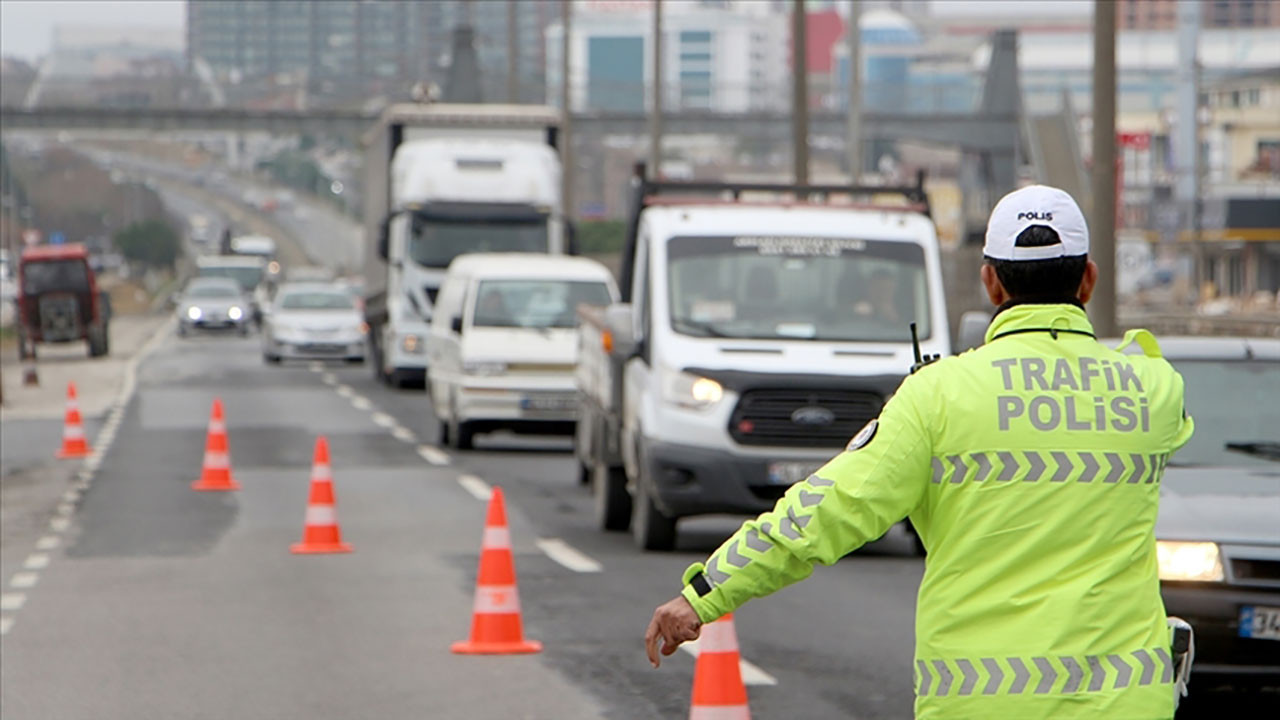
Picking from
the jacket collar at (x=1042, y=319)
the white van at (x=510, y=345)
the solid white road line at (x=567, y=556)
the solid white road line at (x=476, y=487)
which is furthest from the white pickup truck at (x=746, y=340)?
the jacket collar at (x=1042, y=319)

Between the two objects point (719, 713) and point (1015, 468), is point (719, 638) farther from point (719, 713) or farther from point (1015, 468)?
point (1015, 468)

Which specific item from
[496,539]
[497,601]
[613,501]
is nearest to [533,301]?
[613,501]

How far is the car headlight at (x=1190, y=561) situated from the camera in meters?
8.51

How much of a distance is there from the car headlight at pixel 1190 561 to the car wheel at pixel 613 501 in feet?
26.2

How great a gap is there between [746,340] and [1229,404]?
539 cm

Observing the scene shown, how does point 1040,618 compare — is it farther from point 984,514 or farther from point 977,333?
point 977,333

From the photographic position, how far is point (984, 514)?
164 inches

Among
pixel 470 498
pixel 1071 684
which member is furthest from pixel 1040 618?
pixel 470 498

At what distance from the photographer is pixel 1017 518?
414cm

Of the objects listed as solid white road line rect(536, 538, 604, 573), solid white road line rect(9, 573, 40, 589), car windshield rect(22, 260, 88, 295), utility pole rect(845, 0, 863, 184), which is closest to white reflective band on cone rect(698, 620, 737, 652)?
solid white road line rect(536, 538, 604, 573)

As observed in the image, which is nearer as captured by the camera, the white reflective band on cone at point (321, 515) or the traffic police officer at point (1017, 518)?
the traffic police officer at point (1017, 518)

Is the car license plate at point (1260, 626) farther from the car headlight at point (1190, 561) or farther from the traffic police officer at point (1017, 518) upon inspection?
the traffic police officer at point (1017, 518)

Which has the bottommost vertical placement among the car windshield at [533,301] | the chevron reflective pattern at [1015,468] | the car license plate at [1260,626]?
the car windshield at [533,301]

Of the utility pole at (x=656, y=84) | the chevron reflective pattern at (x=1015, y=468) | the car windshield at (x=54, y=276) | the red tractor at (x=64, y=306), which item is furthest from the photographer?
the car windshield at (x=54, y=276)
